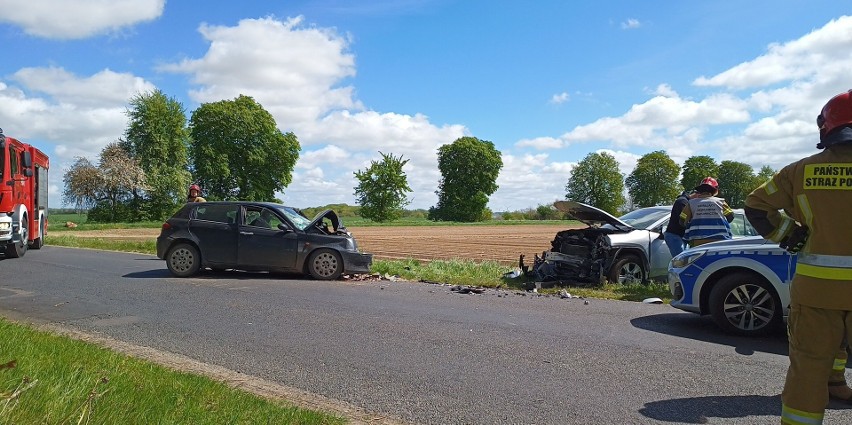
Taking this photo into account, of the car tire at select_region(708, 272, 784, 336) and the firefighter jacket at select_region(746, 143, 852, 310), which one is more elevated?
the firefighter jacket at select_region(746, 143, 852, 310)

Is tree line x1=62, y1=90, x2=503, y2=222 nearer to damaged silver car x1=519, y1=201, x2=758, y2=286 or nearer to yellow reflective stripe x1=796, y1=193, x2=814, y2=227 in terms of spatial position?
damaged silver car x1=519, y1=201, x2=758, y2=286

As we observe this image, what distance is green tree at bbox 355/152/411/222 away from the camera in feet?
234

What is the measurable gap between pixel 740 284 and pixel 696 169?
326 feet

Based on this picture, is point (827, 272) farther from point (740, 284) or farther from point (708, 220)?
point (708, 220)

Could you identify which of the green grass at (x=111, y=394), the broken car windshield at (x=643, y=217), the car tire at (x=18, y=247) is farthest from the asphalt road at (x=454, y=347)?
the car tire at (x=18, y=247)

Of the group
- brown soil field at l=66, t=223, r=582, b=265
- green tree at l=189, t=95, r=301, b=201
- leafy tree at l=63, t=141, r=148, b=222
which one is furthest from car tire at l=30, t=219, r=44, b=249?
green tree at l=189, t=95, r=301, b=201

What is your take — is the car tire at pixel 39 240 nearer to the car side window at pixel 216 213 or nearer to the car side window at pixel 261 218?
the car side window at pixel 216 213

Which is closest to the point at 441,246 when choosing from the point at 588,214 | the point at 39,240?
the point at 39,240

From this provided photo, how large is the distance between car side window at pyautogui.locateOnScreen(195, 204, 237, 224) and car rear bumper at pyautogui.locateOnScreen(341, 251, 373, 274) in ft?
7.74

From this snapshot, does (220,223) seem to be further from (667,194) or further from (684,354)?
(667,194)

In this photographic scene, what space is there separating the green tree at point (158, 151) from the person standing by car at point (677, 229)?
192 ft

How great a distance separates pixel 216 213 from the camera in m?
12.5

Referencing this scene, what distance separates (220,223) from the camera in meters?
12.3

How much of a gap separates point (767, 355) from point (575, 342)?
5.91ft
